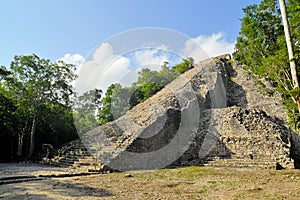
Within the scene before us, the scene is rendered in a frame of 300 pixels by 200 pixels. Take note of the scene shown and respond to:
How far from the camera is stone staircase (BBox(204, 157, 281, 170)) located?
466 inches

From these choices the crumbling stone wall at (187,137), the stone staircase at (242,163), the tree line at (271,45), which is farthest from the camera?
the crumbling stone wall at (187,137)

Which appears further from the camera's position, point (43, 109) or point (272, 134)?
point (43, 109)

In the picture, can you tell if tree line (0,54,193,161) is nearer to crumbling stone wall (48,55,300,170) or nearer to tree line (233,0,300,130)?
crumbling stone wall (48,55,300,170)

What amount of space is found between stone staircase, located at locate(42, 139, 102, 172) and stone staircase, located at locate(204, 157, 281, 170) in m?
6.07

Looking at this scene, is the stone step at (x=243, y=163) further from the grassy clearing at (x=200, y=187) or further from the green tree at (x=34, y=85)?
the green tree at (x=34, y=85)

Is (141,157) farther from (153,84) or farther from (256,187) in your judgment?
(153,84)

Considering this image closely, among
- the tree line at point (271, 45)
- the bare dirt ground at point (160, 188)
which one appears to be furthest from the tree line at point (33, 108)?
the tree line at point (271, 45)

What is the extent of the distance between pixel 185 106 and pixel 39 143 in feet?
37.7

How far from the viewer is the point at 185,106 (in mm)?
19078

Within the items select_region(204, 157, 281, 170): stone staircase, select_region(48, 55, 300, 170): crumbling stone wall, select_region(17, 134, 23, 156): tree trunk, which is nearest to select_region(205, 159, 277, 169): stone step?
select_region(204, 157, 281, 170): stone staircase

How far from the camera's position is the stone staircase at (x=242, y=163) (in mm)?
11836

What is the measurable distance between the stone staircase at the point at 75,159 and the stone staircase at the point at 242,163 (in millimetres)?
6067

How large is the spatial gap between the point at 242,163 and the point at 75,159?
8.63 m

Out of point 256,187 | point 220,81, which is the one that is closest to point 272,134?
point 256,187
